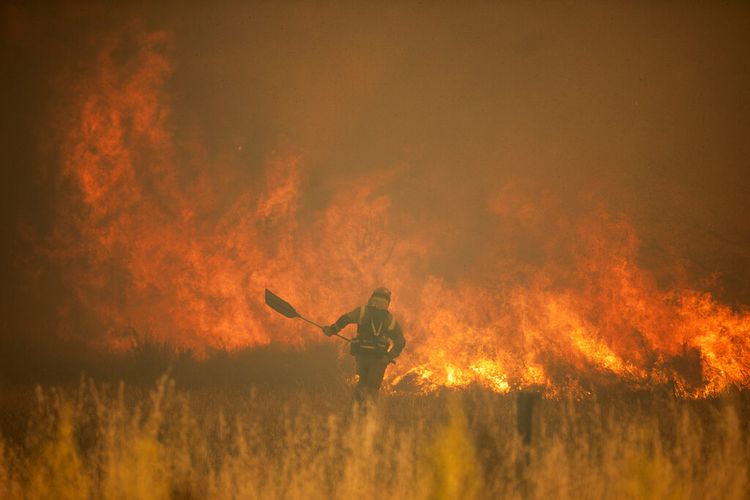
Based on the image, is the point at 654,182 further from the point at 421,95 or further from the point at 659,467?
the point at 659,467

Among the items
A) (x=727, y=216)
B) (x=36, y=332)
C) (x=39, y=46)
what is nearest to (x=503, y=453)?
(x=727, y=216)

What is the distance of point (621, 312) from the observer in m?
12.7

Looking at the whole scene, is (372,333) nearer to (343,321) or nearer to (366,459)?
(343,321)

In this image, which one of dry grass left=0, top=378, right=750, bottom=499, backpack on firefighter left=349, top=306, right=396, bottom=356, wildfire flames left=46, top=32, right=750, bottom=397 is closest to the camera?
dry grass left=0, top=378, right=750, bottom=499

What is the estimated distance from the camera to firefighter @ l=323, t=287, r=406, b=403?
28.4ft

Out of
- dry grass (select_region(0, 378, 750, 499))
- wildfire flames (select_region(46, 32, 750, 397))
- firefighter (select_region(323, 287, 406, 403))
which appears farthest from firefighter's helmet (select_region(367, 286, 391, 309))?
wildfire flames (select_region(46, 32, 750, 397))

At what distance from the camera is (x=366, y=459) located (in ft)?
18.7

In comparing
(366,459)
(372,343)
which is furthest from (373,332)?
(366,459)

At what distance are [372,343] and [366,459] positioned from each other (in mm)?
2997

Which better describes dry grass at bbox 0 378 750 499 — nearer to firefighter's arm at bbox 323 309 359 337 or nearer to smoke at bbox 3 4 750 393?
firefighter's arm at bbox 323 309 359 337

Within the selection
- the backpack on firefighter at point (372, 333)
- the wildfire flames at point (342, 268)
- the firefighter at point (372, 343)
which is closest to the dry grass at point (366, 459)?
the firefighter at point (372, 343)

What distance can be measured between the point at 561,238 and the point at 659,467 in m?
8.72

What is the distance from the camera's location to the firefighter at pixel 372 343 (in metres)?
8.65

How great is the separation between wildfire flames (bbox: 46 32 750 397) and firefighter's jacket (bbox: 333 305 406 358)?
4.53 meters
